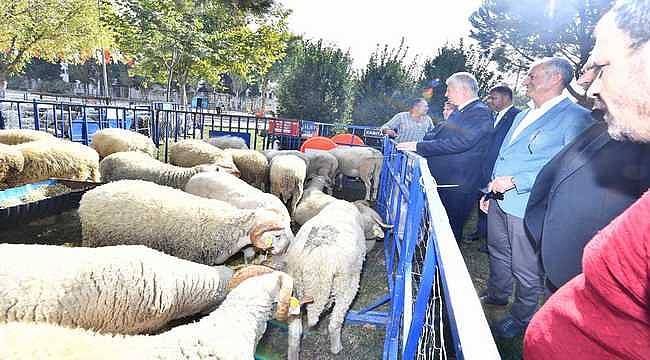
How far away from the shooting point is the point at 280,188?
5.52 m

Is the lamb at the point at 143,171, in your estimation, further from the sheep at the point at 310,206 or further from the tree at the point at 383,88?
the tree at the point at 383,88

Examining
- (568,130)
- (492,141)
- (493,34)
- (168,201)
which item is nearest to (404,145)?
(492,141)

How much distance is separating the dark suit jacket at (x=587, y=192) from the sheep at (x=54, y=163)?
523 centimetres

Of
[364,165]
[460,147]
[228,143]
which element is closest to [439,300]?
[460,147]

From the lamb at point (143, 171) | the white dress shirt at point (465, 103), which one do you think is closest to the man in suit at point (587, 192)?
the white dress shirt at point (465, 103)

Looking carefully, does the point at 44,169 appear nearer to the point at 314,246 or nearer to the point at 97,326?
the point at 97,326

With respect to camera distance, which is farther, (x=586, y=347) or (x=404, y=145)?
(x=404, y=145)

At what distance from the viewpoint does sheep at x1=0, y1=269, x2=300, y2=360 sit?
1239 mm

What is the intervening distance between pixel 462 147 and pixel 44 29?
1862 centimetres

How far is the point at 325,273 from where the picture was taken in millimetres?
2621

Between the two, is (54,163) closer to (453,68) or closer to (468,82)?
(468,82)

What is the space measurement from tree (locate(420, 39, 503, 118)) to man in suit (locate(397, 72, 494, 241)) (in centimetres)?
1144

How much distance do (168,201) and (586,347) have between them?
3275 millimetres

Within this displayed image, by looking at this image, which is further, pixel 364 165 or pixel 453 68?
pixel 453 68
